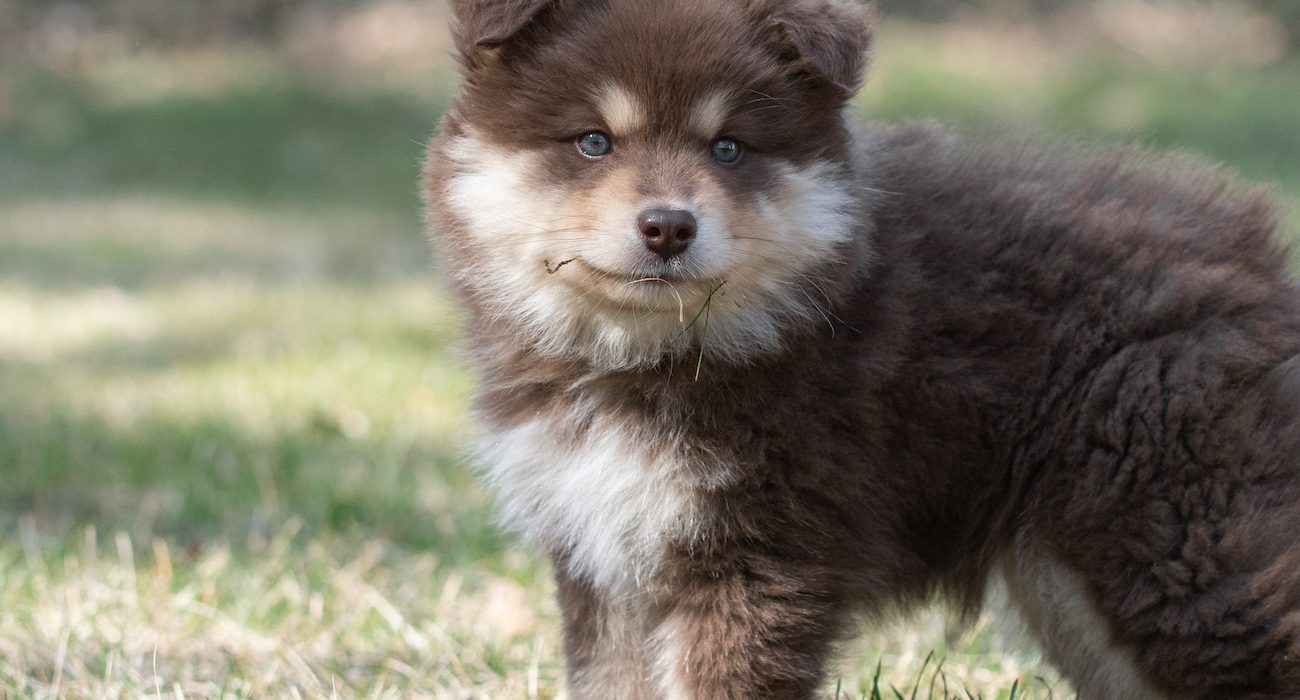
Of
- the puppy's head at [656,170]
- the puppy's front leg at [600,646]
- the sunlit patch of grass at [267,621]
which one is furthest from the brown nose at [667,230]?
the sunlit patch of grass at [267,621]

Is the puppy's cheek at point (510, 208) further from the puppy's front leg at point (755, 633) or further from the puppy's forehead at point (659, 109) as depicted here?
the puppy's front leg at point (755, 633)

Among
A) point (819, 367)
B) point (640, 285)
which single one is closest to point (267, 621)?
point (640, 285)

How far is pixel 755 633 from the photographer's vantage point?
337 centimetres

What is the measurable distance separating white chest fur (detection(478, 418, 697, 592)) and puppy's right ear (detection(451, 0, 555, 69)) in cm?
89

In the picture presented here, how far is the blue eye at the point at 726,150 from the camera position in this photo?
344cm

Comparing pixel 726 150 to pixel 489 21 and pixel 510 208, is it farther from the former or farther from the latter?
pixel 489 21

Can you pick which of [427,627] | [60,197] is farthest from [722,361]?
[60,197]

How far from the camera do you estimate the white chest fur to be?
3.45 metres

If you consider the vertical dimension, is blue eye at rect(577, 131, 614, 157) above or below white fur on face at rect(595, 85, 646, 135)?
below

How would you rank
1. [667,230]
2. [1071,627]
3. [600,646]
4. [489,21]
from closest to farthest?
[667,230] → [489,21] → [1071,627] → [600,646]

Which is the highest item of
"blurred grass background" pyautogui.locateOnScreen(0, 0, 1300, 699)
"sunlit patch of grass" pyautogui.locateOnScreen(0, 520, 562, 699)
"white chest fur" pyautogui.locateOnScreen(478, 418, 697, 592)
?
"white chest fur" pyautogui.locateOnScreen(478, 418, 697, 592)

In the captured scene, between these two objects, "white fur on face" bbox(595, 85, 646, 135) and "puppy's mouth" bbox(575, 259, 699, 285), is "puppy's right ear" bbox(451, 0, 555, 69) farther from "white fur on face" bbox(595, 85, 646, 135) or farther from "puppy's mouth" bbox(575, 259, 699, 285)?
"puppy's mouth" bbox(575, 259, 699, 285)

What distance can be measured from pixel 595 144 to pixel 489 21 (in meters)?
0.38

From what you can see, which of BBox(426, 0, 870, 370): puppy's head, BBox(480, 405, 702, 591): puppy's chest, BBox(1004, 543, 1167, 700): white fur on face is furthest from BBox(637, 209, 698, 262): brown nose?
BBox(1004, 543, 1167, 700): white fur on face
